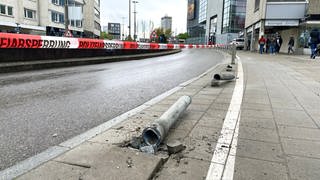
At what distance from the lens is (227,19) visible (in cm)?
7031

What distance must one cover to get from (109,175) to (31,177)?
0.71 metres

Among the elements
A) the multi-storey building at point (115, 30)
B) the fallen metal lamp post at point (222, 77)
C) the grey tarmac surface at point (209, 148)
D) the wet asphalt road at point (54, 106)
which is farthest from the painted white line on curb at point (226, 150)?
the multi-storey building at point (115, 30)

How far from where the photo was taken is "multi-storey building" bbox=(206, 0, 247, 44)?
67.8 metres

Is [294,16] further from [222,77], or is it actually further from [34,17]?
[34,17]

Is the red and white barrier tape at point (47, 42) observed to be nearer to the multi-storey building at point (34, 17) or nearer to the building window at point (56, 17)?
the multi-storey building at point (34, 17)

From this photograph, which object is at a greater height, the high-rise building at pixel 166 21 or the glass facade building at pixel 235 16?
the high-rise building at pixel 166 21

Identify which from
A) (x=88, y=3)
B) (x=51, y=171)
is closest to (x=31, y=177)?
(x=51, y=171)

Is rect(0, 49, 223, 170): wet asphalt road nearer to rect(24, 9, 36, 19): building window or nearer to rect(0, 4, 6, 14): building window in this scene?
rect(0, 4, 6, 14): building window

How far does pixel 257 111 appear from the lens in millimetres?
5621

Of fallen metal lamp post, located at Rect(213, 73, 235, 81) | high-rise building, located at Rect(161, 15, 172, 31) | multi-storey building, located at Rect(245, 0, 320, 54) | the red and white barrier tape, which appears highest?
high-rise building, located at Rect(161, 15, 172, 31)

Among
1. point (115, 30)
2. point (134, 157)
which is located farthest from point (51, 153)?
point (115, 30)

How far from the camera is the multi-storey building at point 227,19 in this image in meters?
67.8

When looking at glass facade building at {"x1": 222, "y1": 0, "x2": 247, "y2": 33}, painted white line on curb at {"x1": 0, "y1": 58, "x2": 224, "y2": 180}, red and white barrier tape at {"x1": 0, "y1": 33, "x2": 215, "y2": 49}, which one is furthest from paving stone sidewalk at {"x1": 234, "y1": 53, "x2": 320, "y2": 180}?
glass facade building at {"x1": 222, "y1": 0, "x2": 247, "y2": 33}

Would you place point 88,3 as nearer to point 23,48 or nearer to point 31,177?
point 23,48
